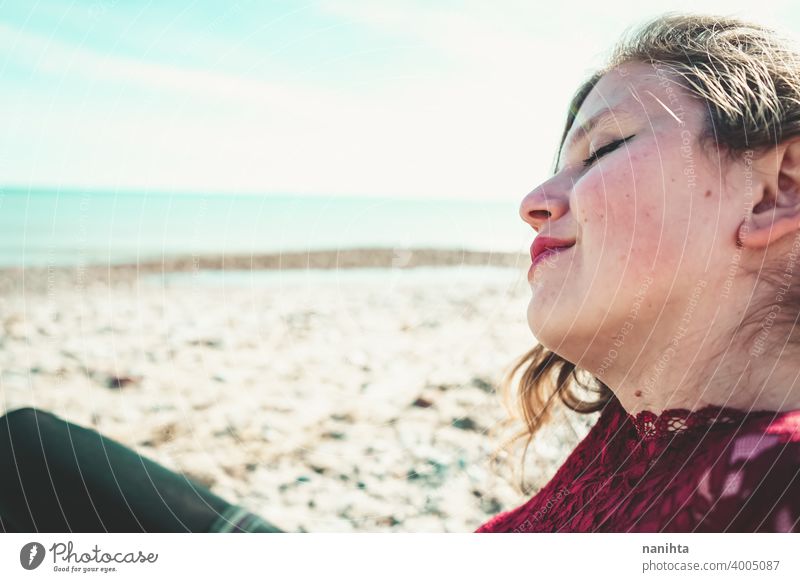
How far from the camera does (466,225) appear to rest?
1430 centimetres

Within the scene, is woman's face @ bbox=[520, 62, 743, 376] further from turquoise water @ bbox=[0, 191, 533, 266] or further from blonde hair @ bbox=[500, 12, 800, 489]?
turquoise water @ bbox=[0, 191, 533, 266]

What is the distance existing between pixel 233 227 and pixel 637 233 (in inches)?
510

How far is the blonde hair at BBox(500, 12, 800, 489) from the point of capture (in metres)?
0.84

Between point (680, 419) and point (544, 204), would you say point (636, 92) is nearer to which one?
point (544, 204)

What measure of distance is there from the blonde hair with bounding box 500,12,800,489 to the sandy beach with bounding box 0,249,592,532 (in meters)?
1.01

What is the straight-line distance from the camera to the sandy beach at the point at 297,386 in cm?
204

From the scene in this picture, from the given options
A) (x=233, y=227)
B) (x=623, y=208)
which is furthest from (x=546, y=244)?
(x=233, y=227)
